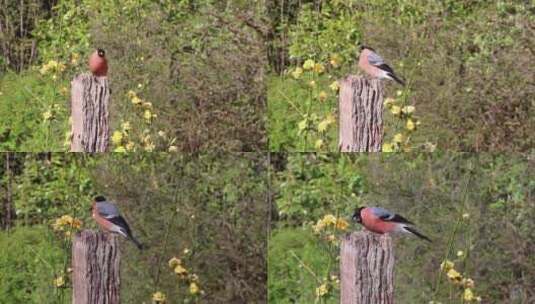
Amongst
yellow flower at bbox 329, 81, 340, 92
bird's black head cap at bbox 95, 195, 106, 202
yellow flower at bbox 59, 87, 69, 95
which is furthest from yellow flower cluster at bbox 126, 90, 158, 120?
yellow flower at bbox 329, 81, 340, 92

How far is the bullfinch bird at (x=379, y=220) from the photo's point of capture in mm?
5352

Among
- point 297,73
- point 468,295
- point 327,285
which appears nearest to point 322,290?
point 327,285

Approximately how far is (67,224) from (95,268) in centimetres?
93

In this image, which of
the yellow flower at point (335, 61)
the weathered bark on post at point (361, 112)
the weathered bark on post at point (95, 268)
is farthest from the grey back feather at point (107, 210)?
the yellow flower at point (335, 61)

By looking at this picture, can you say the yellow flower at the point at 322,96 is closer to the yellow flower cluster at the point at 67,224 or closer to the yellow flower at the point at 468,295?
the yellow flower at the point at 468,295

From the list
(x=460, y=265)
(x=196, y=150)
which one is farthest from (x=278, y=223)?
(x=460, y=265)

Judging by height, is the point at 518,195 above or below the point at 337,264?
above

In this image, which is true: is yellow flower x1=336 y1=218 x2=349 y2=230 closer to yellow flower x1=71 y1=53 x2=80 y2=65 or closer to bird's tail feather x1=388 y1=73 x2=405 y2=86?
bird's tail feather x1=388 y1=73 x2=405 y2=86

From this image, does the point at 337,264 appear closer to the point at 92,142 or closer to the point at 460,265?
the point at 460,265

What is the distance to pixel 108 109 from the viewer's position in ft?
17.5

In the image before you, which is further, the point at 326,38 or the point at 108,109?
the point at 326,38

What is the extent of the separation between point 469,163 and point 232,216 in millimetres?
1280

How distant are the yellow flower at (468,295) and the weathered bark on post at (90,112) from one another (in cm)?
201

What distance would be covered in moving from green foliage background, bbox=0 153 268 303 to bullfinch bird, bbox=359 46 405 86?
73 centimetres
